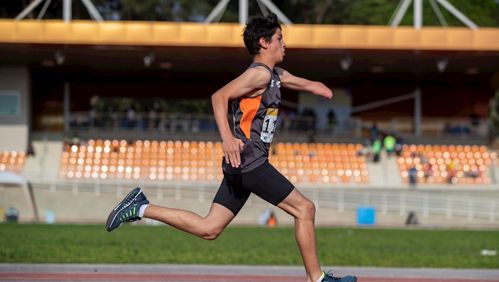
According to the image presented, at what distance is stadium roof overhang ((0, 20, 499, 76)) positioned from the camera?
3794cm

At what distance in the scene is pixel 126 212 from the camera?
810 cm

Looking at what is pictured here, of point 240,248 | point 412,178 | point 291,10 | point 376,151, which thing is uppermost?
point 291,10

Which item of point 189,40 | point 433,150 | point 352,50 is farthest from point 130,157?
point 433,150

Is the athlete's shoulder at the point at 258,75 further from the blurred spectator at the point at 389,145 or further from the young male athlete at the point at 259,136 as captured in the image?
the blurred spectator at the point at 389,145

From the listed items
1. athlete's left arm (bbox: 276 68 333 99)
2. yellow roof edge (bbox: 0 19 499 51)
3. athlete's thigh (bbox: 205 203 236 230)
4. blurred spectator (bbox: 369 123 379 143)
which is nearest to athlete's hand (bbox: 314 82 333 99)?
athlete's left arm (bbox: 276 68 333 99)

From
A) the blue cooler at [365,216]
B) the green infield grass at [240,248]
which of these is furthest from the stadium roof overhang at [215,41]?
the green infield grass at [240,248]

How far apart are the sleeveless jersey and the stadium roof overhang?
30742mm

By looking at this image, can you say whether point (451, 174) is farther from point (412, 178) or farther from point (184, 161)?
point (184, 161)

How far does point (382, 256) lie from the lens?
1731 centimetres

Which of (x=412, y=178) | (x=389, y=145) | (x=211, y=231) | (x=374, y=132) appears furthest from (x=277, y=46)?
(x=374, y=132)

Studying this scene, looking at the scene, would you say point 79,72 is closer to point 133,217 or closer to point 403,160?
point 403,160

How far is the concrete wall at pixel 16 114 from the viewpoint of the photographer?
40250mm

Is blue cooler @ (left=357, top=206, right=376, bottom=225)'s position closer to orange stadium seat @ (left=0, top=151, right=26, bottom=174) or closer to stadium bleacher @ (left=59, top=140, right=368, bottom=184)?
stadium bleacher @ (left=59, top=140, right=368, bottom=184)

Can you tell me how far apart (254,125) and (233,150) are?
415mm
